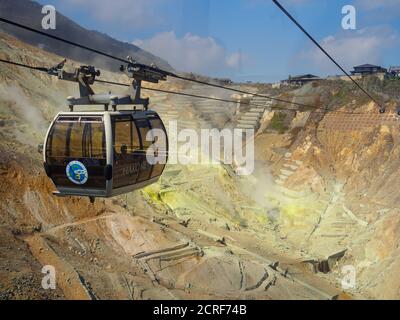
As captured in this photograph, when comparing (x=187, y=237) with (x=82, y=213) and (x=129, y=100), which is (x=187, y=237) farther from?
(x=129, y=100)

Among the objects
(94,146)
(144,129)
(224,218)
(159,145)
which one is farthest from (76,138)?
(224,218)

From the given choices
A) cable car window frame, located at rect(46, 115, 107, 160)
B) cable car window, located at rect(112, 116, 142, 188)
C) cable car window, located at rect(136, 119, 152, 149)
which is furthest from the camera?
cable car window, located at rect(136, 119, 152, 149)

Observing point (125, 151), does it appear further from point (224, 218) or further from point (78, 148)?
point (224, 218)

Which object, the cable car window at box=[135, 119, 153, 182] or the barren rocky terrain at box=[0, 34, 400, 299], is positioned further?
the barren rocky terrain at box=[0, 34, 400, 299]

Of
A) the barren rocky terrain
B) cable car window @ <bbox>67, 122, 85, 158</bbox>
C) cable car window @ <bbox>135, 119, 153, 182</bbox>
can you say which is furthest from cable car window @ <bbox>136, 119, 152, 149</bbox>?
the barren rocky terrain

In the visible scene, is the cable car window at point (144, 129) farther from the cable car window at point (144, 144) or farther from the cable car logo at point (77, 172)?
the cable car logo at point (77, 172)

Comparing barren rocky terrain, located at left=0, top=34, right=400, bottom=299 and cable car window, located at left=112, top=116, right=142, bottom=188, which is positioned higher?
cable car window, located at left=112, top=116, right=142, bottom=188

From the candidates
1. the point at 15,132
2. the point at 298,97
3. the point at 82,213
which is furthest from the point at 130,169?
the point at 298,97

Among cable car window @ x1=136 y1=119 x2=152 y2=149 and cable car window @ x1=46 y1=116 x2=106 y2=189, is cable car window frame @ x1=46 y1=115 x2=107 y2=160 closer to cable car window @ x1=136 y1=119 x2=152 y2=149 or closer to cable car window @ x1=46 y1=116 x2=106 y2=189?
cable car window @ x1=46 y1=116 x2=106 y2=189
